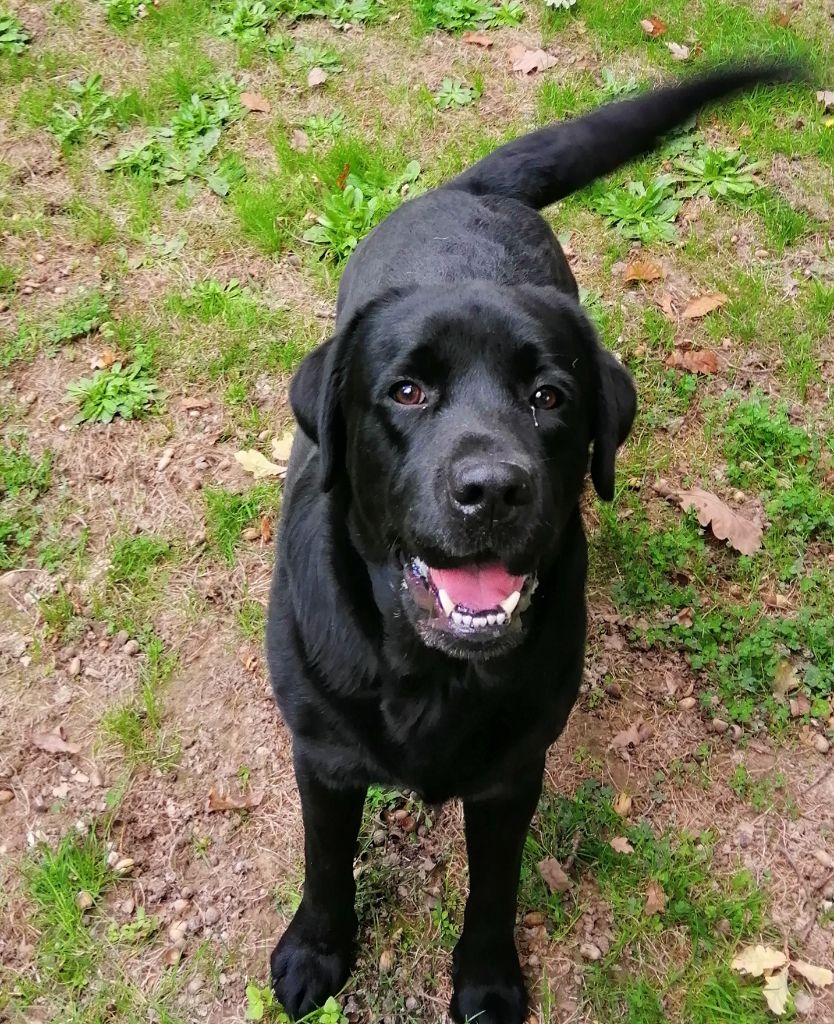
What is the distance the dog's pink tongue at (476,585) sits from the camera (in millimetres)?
1860

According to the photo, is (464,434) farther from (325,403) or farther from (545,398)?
(325,403)

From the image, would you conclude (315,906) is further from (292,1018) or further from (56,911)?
(56,911)

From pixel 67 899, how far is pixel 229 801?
0.51 metres

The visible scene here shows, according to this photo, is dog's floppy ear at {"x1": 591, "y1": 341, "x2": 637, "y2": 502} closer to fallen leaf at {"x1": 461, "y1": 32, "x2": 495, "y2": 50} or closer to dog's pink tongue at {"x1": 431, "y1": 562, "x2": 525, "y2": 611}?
dog's pink tongue at {"x1": 431, "y1": 562, "x2": 525, "y2": 611}

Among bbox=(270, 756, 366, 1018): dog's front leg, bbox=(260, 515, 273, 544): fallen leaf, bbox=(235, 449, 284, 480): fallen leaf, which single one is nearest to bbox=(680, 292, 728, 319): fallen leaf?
bbox=(235, 449, 284, 480): fallen leaf

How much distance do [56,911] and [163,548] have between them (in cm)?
124

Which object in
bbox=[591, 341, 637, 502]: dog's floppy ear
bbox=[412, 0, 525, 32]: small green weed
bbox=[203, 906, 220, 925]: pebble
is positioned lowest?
bbox=[203, 906, 220, 925]: pebble

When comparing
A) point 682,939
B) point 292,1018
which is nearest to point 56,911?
point 292,1018

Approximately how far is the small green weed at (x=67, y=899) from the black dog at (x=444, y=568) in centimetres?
54

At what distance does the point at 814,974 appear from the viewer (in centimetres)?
257

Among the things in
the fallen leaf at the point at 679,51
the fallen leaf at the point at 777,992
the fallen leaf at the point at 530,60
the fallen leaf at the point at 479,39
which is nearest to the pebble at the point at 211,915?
the fallen leaf at the point at 777,992

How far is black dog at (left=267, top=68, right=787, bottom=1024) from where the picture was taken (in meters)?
1.82

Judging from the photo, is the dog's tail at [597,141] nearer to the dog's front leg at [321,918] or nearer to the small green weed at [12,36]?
the dog's front leg at [321,918]

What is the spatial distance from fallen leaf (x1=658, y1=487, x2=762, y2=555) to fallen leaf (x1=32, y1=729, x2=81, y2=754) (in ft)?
7.36
